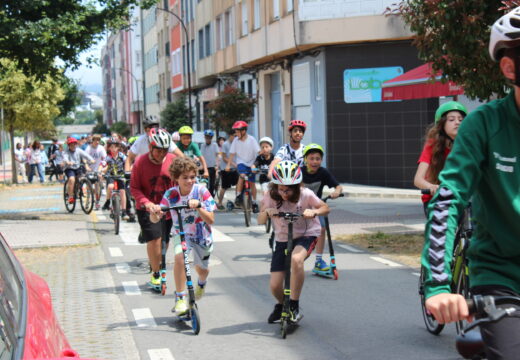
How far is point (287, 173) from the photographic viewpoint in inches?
280

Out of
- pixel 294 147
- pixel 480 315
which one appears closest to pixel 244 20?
pixel 294 147

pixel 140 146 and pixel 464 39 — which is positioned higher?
pixel 464 39

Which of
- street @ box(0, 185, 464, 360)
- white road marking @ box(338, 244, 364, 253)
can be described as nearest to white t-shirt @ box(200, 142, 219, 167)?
street @ box(0, 185, 464, 360)

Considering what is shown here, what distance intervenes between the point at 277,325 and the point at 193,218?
4.05ft

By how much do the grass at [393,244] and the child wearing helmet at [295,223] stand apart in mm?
3446

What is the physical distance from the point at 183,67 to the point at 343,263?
143 ft

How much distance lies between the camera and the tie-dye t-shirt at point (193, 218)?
7570 mm

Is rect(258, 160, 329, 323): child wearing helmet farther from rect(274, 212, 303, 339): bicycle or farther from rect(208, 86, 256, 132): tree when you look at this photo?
rect(208, 86, 256, 132): tree

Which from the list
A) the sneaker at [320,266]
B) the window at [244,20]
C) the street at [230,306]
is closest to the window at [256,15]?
the window at [244,20]

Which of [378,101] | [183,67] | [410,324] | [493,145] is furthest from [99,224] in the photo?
[183,67]

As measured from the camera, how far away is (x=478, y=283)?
2.71 m

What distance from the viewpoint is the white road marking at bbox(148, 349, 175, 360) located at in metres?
6.26

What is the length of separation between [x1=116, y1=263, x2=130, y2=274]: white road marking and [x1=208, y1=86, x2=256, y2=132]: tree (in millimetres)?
22413

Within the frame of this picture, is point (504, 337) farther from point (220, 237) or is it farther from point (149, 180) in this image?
point (220, 237)
